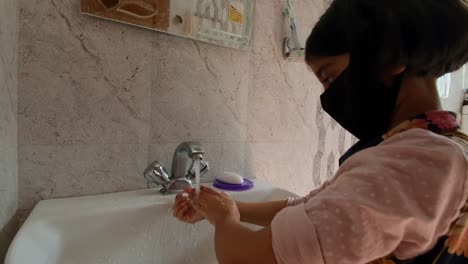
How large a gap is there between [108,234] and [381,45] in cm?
68

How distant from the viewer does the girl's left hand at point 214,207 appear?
50 cm

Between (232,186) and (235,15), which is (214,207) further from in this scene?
(235,15)

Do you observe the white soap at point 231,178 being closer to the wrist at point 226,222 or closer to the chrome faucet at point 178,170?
the chrome faucet at point 178,170

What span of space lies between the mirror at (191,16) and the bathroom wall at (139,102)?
0.08 ft

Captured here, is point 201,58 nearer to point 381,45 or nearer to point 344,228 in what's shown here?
point 381,45

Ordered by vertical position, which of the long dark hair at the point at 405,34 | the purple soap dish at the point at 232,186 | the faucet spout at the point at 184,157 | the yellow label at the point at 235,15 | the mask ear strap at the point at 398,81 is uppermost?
the yellow label at the point at 235,15

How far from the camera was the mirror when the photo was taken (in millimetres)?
712

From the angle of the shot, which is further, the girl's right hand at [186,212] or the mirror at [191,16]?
the mirror at [191,16]

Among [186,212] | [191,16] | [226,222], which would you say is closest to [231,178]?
[186,212]

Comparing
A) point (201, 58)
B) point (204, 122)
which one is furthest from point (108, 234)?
point (201, 58)

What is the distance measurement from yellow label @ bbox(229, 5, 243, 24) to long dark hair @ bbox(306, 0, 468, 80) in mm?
A: 527

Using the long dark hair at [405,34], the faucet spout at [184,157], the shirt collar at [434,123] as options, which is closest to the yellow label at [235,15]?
the faucet spout at [184,157]

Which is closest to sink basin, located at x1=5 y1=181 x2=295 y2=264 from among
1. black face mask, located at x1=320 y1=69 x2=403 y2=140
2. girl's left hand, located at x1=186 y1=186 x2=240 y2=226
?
girl's left hand, located at x1=186 y1=186 x2=240 y2=226

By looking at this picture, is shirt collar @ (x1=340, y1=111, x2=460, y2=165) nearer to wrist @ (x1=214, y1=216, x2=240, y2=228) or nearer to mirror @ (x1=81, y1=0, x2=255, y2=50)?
wrist @ (x1=214, y1=216, x2=240, y2=228)
